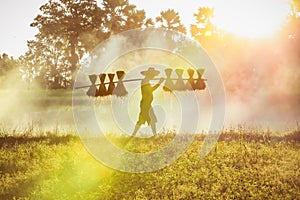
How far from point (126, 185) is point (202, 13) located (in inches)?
2191

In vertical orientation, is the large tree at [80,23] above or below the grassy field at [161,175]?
above

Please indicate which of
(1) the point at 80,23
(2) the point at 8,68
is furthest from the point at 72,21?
(2) the point at 8,68

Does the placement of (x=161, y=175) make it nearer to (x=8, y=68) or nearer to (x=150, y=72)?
(x=150, y=72)

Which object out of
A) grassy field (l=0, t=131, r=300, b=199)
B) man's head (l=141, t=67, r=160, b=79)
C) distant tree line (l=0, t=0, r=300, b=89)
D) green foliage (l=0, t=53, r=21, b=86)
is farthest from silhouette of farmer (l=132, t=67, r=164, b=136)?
green foliage (l=0, t=53, r=21, b=86)

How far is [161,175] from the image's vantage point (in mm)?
12375

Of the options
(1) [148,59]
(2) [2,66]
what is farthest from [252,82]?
(2) [2,66]

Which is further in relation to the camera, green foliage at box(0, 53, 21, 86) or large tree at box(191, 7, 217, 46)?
green foliage at box(0, 53, 21, 86)

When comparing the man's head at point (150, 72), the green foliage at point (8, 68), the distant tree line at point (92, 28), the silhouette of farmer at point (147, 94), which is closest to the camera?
the man's head at point (150, 72)

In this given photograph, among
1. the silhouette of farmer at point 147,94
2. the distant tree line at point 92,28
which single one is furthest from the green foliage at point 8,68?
the silhouette of farmer at point 147,94

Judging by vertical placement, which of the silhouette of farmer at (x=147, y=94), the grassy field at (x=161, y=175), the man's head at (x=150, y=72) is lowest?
the grassy field at (x=161, y=175)

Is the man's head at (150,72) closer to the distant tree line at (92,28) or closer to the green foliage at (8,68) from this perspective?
the distant tree line at (92,28)

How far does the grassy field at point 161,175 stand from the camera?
1071 cm

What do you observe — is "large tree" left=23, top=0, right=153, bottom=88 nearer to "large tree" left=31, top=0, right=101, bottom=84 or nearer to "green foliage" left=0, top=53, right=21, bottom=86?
"large tree" left=31, top=0, right=101, bottom=84

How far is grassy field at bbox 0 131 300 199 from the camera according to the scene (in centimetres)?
1071
